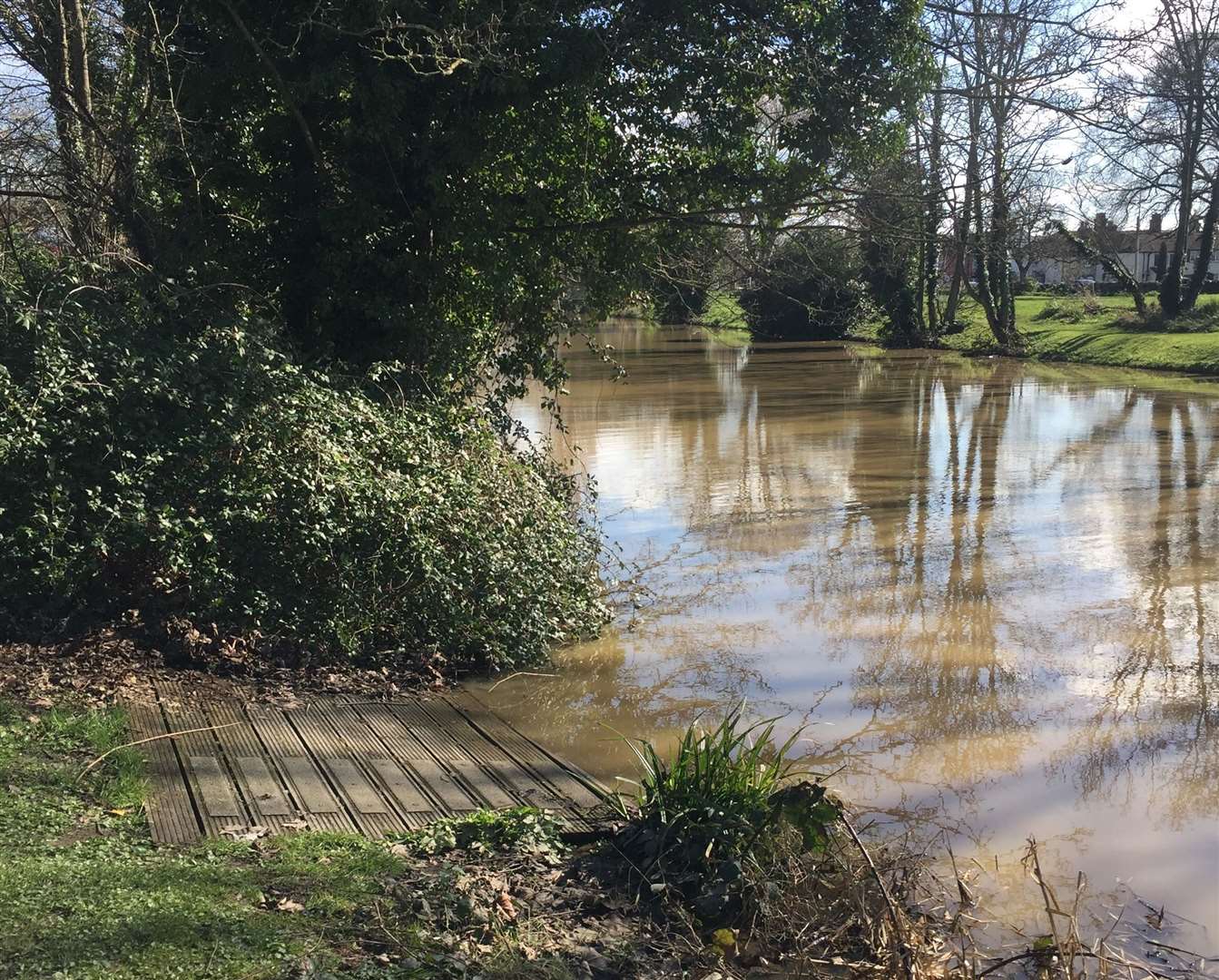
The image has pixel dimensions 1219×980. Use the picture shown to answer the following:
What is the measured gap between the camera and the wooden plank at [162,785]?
5.39m

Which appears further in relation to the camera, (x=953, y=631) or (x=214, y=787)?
(x=953, y=631)

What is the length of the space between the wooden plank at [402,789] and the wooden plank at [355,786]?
4.0 inches

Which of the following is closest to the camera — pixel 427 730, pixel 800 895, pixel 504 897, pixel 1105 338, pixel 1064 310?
pixel 504 897

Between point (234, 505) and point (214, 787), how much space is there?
8.84 ft

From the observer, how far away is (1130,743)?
8.10 metres

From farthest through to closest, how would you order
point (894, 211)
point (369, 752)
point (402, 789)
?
point (894, 211) < point (369, 752) < point (402, 789)

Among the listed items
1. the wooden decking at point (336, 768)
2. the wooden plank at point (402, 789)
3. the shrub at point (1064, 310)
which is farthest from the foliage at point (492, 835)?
the shrub at point (1064, 310)

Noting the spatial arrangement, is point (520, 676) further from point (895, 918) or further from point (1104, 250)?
point (1104, 250)

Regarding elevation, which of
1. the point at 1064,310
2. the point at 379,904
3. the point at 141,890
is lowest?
the point at 379,904

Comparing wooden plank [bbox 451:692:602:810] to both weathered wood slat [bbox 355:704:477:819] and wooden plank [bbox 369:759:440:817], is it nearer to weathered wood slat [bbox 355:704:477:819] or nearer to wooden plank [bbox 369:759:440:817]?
weathered wood slat [bbox 355:704:477:819]

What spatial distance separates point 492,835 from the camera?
5.47m

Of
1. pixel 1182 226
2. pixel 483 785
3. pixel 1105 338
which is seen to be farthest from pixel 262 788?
pixel 1182 226

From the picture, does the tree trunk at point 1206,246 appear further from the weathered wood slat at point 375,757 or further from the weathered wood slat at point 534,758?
the weathered wood slat at point 375,757

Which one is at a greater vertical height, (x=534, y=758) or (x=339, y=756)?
(x=339, y=756)
